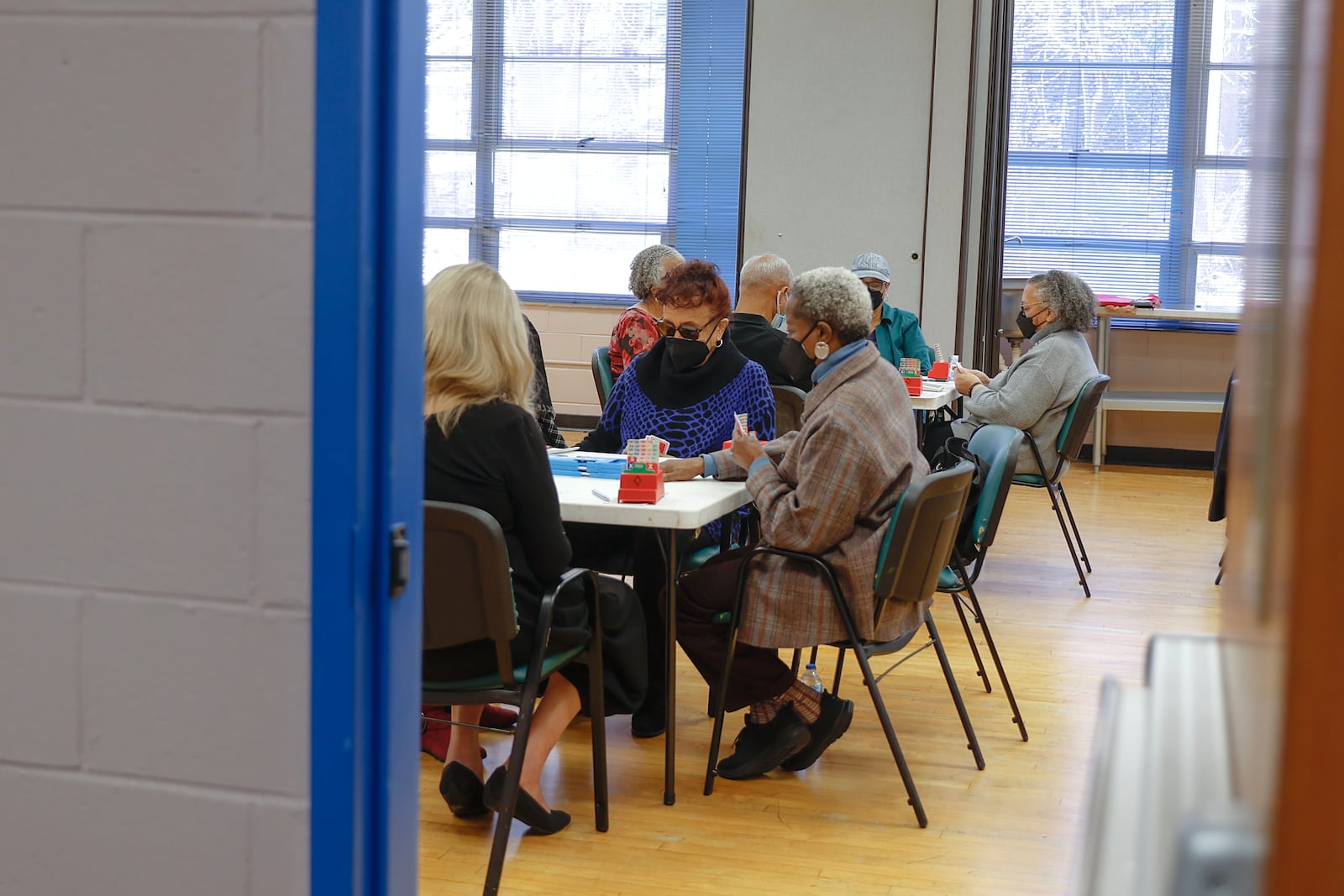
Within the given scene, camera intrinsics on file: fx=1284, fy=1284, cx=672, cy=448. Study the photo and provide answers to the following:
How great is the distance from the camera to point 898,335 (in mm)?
5898

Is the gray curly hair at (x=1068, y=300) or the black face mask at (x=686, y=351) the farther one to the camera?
the gray curly hair at (x=1068, y=300)

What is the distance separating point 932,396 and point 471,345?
300 cm

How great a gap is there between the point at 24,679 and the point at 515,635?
1211 millimetres

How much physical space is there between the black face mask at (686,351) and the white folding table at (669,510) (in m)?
0.49

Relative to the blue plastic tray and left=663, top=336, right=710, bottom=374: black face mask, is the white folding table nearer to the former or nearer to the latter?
the blue plastic tray

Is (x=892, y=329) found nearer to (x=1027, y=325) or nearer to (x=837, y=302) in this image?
(x=1027, y=325)

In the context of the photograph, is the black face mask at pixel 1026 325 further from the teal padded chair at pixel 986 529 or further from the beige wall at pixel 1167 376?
the beige wall at pixel 1167 376

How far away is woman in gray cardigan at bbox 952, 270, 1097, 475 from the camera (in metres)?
5.00

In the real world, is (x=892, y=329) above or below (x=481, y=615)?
above

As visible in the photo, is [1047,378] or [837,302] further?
[1047,378]

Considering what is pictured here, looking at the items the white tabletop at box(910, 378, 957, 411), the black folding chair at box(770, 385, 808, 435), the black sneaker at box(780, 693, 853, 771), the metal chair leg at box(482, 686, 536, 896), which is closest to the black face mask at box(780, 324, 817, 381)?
the black sneaker at box(780, 693, 853, 771)

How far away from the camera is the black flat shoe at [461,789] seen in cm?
277

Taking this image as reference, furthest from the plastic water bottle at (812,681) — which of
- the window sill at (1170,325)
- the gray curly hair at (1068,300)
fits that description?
the window sill at (1170,325)

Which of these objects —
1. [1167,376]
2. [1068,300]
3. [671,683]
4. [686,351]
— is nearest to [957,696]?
[671,683]
